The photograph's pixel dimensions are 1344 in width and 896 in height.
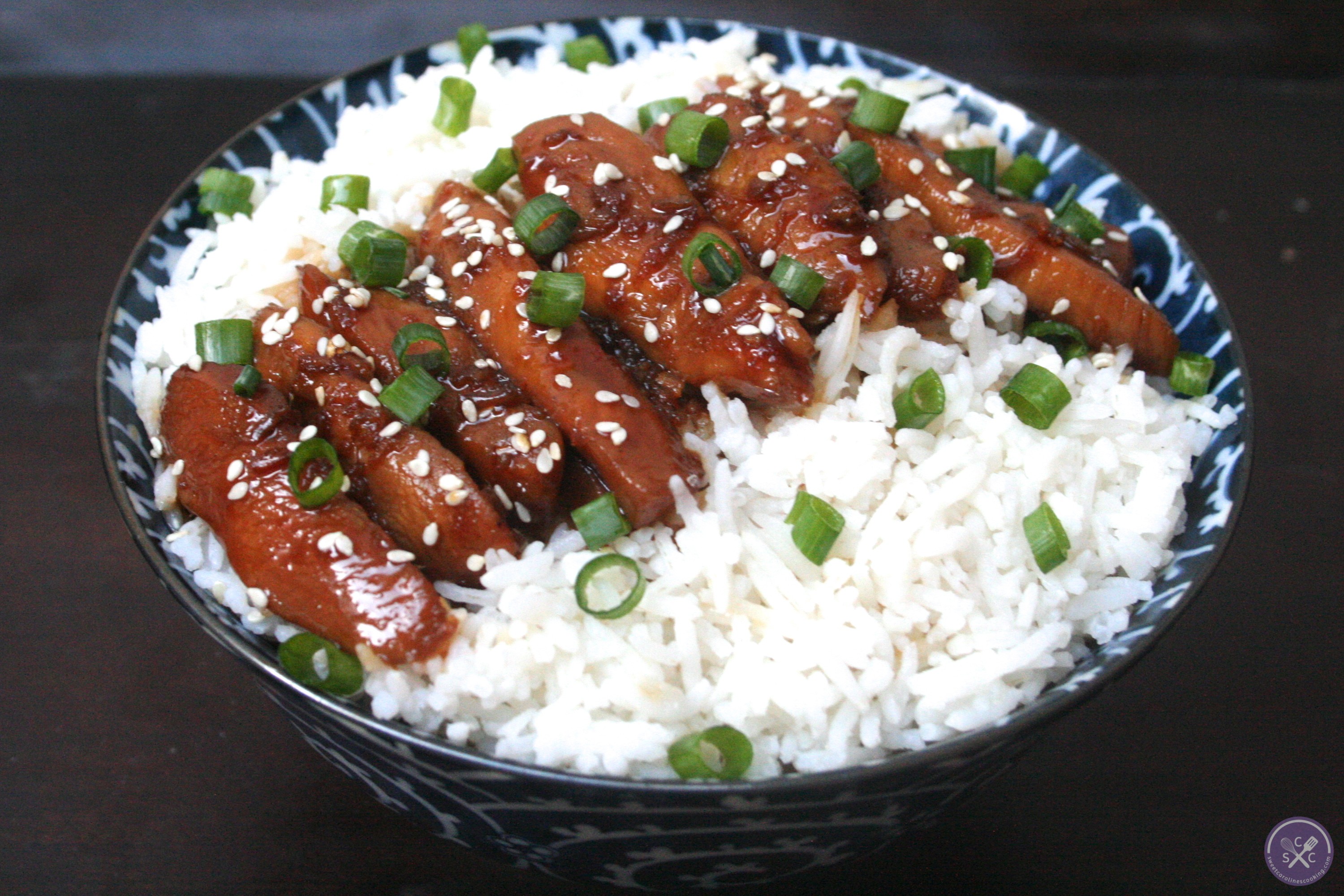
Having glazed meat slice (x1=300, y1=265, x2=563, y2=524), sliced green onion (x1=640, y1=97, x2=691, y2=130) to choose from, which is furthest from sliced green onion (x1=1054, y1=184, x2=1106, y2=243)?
glazed meat slice (x1=300, y1=265, x2=563, y2=524)

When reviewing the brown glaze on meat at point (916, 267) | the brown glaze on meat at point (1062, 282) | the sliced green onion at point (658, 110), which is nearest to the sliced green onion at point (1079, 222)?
the brown glaze on meat at point (1062, 282)

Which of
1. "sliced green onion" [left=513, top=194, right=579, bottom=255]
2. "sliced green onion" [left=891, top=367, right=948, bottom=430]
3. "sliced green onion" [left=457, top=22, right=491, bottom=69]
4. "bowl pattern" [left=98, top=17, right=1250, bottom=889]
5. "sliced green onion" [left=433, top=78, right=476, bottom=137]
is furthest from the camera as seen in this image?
"sliced green onion" [left=457, top=22, right=491, bottom=69]

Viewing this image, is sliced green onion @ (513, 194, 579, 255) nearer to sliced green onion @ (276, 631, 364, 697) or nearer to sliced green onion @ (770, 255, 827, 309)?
sliced green onion @ (770, 255, 827, 309)

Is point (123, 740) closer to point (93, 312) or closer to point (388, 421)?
point (388, 421)

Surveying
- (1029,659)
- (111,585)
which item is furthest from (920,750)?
(111,585)

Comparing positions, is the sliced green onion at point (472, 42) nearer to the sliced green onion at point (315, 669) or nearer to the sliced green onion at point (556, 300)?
the sliced green onion at point (556, 300)

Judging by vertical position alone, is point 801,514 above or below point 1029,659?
above
